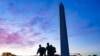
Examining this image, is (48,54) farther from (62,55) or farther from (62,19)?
(62,19)

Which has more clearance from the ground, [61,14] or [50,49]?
[61,14]

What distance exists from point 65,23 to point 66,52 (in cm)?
403

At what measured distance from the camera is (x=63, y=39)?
2550cm

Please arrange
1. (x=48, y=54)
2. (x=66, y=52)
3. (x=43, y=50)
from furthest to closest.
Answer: (x=43, y=50)
(x=48, y=54)
(x=66, y=52)

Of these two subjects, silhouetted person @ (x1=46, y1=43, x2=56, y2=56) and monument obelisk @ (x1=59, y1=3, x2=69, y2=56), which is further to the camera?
silhouetted person @ (x1=46, y1=43, x2=56, y2=56)

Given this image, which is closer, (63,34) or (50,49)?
(63,34)

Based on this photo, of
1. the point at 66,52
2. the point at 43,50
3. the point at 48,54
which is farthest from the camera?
the point at 43,50

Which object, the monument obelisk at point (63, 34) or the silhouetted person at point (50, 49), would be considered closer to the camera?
the monument obelisk at point (63, 34)

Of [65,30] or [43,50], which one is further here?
[43,50]

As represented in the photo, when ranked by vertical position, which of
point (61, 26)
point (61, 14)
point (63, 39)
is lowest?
point (63, 39)

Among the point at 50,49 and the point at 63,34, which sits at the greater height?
the point at 63,34

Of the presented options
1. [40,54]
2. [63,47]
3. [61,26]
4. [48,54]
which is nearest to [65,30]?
[61,26]

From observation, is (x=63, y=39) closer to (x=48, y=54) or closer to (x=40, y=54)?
(x=48, y=54)

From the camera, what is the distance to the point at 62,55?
83.4 feet
